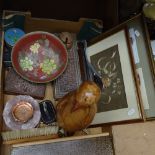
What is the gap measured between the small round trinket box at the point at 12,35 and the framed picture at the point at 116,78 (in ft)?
1.06

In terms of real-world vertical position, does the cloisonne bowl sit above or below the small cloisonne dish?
above

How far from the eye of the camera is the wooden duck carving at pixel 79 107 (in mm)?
834

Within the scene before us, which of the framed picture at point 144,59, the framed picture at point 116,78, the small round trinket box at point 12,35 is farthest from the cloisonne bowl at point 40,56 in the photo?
the framed picture at point 144,59

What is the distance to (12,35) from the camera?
1.19 metres

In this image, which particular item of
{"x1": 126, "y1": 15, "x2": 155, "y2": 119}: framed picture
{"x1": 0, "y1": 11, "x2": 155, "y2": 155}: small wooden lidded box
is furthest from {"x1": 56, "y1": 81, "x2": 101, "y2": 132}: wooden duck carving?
{"x1": 126, "y1": 15, "x2": 155, "y2": 119}: framed picture

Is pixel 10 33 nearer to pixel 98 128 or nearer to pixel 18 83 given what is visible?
pixel 18 83

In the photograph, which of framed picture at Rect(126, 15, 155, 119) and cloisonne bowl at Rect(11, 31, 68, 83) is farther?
cloisonne bowl at Rect(11, 31, 68, 83)

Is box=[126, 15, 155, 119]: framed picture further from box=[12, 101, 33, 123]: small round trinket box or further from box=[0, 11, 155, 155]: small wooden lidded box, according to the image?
box=[12, 101, 33, 123]: small round trinket box

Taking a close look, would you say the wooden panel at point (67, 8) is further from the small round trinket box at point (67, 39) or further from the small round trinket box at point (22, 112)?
the small round trinket box at point (22, 112)

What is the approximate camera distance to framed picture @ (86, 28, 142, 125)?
39.1 inches

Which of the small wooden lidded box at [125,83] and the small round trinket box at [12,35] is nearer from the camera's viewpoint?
the small wooden lidded box at [125,83]

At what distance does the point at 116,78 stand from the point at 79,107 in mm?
248

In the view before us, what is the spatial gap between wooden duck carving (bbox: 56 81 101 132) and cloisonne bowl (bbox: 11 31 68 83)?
21 cm

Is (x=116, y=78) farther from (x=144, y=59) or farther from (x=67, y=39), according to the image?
(x=67, y=39)
